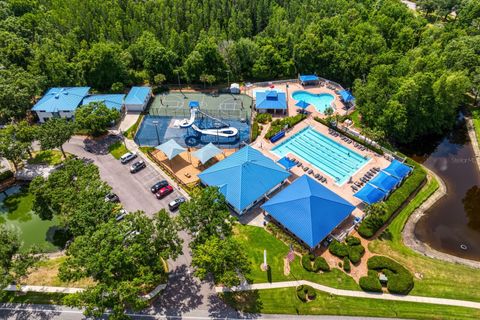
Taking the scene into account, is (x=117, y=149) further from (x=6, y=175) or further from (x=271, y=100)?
(x=271, y=100)

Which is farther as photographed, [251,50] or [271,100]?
[251,50]

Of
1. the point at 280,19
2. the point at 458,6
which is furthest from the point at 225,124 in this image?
the point at 458,6

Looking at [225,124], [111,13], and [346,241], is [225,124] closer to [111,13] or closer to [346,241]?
[346,241]

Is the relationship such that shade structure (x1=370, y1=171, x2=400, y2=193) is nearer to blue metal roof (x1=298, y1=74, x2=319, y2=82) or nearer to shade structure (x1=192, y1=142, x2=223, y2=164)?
shade structure (x1=192, y1=142, x2=223, y2=164)

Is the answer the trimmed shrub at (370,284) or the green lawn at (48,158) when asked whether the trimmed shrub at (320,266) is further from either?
the green lawn at (48,158)

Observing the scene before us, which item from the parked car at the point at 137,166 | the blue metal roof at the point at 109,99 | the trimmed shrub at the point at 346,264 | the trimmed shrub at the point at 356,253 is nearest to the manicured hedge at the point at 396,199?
the trimmed shrub at the point at 356,253

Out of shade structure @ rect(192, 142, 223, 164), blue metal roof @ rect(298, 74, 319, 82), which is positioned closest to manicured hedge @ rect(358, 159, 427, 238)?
shade structure @ rect(192, 142, 223, 164)

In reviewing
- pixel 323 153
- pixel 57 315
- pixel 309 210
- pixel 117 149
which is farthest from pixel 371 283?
pixel 117 149
